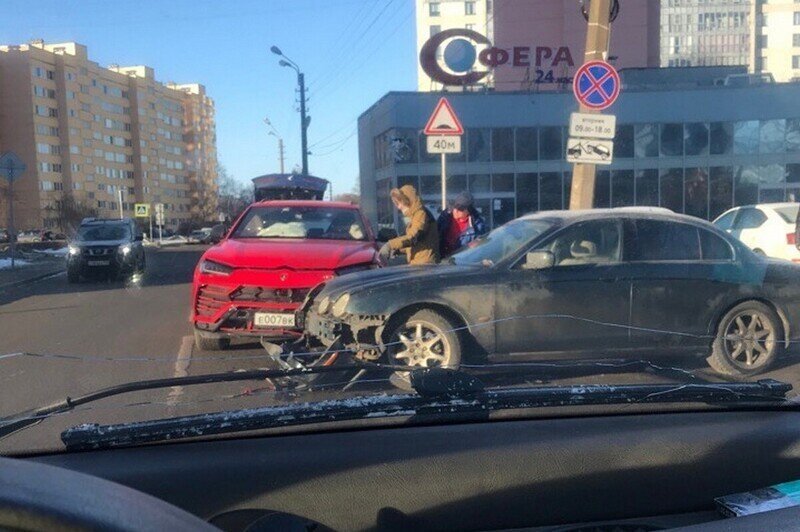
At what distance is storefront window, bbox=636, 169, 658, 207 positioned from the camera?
3525 cm

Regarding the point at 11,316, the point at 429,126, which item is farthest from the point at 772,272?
the point at 11,316

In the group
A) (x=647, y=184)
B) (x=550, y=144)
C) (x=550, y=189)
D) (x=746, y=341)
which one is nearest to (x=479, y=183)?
(x=550, y=189)

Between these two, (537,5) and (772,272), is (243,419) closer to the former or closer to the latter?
(772,272)

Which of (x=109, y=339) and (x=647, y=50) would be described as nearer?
(x=109, y=339)

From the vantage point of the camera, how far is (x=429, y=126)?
1098cm

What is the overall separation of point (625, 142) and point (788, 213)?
22.0 metres

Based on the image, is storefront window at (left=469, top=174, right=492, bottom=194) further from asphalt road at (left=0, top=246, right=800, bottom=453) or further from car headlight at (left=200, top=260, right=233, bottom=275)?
car headlight at (left=200, top=260, right=233, bottom=275)

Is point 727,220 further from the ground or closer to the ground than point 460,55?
closer to the ground

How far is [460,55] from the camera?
34281mm

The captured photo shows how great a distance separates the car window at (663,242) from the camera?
20.5 feet

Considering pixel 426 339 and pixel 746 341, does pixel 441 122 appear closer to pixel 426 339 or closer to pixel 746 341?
pixel 426 339

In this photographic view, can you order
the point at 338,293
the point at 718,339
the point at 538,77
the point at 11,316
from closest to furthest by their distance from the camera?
the point at 718,339 < the point at 338,293 < the point at 11,316 < the point at 538,77

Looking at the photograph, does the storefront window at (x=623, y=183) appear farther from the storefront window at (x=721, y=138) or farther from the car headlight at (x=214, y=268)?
the car headlight at (x=214, y=268)

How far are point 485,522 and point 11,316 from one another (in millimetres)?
11828
